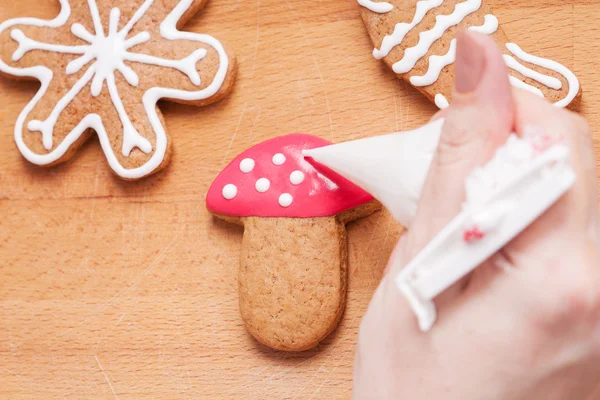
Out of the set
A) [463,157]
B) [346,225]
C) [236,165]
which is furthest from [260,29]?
[463,157]

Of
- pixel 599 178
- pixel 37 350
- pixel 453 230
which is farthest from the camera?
pixel 37 350

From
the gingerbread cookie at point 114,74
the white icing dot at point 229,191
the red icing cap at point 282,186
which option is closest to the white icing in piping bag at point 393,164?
the red icing cap at point 282,186

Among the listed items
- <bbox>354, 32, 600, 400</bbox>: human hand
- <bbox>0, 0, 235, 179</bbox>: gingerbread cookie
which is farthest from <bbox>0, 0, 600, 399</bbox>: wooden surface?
<bbox>354, 32, 600, 400</bbox>: human hand

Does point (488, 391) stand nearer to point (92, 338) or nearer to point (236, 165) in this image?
point (236, 165)

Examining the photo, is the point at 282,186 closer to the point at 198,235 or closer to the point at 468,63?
the point at 198,235

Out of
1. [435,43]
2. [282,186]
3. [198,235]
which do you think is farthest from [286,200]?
[435,43]

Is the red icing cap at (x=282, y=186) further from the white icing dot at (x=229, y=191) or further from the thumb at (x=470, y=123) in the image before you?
the thumb at (x=470, y=123)

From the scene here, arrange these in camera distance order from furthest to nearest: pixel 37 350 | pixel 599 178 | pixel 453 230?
pixel 37 350 → pixel 599 178 → pixel 453 230
